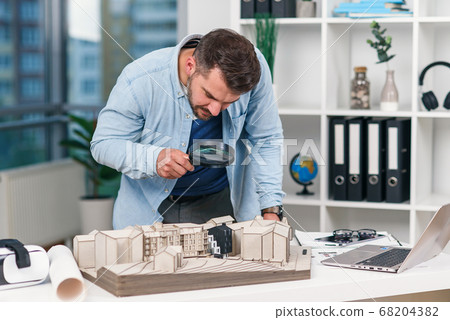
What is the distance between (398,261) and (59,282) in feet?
2.84

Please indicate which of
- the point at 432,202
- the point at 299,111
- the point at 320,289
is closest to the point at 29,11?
the point at 299,111

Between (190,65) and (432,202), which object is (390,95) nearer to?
(432,202)

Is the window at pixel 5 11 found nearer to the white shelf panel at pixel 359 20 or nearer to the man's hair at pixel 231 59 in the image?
the white shelf panel at pixel 359 20

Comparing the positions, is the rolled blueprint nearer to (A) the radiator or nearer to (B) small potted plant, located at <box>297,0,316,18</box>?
(B) small potted plant, located at <box>297,0,316,18</box>

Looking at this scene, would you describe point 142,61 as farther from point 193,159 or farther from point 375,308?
point 375,308

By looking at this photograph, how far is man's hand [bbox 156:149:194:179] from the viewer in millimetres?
1914

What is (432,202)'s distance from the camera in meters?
3.12

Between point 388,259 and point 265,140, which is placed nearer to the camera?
point 388,259

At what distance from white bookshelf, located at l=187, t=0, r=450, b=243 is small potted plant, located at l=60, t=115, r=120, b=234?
1.37 m

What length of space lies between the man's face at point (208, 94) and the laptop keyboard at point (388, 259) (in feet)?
1.96

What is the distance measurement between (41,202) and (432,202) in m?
2.60

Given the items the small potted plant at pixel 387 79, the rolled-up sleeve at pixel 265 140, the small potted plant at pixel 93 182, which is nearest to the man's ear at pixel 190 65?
the rolled-up sleeve at pixel 265 140

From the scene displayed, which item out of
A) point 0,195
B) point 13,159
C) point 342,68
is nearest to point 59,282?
point 342,68

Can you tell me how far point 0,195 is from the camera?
428 centimetres
